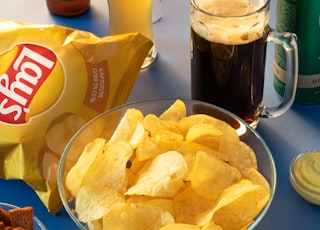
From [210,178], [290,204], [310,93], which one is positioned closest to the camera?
[210,178]

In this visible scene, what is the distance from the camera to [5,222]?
2.45ft

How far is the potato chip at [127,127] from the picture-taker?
2.58 feet

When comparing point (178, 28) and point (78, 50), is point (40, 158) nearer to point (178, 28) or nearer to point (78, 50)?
point (78, 50)

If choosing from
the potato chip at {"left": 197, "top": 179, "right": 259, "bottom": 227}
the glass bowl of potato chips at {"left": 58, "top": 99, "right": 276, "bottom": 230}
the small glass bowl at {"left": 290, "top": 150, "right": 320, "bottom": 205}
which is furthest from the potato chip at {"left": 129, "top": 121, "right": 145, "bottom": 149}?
the small glass bowl at {"left": 290, "top": 150, "right": 320, "bottom": 205}

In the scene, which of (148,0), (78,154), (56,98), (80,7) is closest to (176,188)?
(78,154)

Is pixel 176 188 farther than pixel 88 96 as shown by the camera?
No

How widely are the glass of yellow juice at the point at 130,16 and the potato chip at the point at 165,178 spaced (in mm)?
344

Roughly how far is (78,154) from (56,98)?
112mm

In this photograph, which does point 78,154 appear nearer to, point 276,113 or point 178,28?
point 276,113

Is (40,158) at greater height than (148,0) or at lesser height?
lesser

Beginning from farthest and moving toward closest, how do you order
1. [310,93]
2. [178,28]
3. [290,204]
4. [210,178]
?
[178,28] < [310,93] < [290,204] < [210,178]

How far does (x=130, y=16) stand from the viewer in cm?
101

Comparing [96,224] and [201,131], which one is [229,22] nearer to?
[201,131]

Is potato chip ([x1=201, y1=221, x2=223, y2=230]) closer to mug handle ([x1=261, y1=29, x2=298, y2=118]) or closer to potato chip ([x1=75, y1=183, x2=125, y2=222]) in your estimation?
potato chip ([x1=75, y1=183, x2=125, y2=222])
